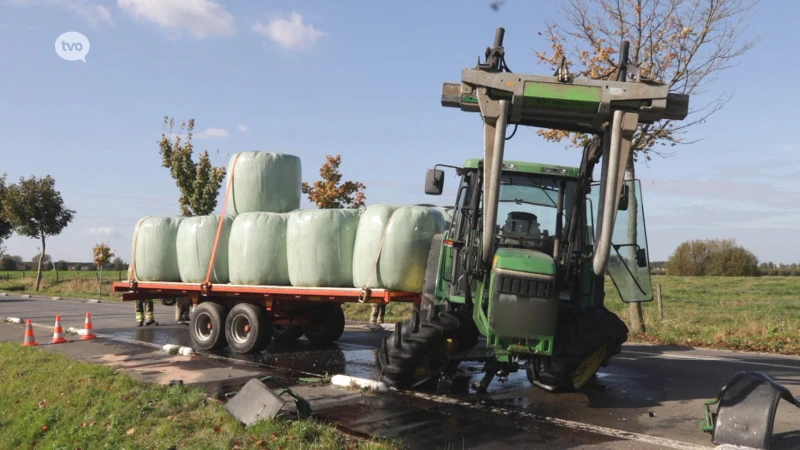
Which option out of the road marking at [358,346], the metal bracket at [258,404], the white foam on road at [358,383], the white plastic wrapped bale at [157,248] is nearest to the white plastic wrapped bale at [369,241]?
the white foam on road at [358,383]

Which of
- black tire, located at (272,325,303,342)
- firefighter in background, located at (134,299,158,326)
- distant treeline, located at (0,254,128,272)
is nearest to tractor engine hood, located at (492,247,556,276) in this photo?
black tire, located at (272,325,303,342)

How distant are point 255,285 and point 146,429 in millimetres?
4297

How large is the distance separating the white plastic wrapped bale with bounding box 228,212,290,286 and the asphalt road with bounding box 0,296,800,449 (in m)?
1.28

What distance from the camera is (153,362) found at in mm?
10109

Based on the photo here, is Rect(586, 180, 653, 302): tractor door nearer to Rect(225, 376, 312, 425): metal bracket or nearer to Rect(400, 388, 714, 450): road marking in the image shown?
Rect(400, 388, 714, 450): road marking

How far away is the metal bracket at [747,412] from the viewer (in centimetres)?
524

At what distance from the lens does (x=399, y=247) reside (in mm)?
9062

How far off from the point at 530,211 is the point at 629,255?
1.22m

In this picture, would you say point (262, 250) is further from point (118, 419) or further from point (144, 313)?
point (144, 313)

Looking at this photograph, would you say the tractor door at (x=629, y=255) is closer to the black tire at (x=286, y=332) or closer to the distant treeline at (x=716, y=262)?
the black tire at (x=286, y=332)

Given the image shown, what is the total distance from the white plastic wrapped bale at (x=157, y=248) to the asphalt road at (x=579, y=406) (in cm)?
216

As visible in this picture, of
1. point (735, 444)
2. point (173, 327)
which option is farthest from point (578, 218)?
point (173, 327)

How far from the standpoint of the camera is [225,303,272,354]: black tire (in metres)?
10.8

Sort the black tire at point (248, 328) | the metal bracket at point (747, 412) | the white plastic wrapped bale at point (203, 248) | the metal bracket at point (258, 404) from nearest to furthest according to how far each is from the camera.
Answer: the metal bracket at point (747, 412)
the metal bracket at point (258, 404)
the black tire at point (248, 328)
the white plastic wrapped bale at point (203, 248)
